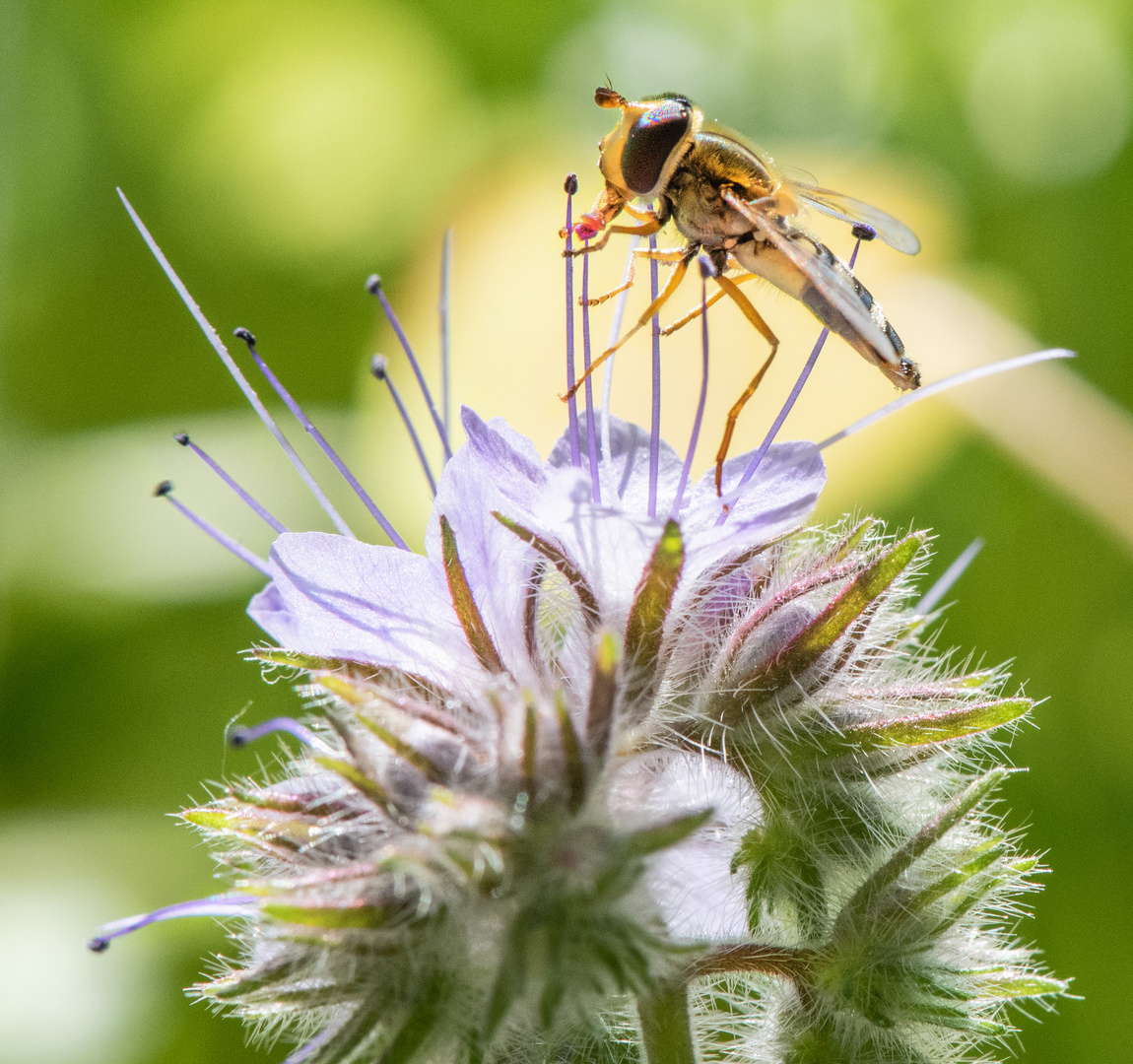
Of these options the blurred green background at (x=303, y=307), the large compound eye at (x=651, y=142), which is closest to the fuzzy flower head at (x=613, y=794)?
the large compound eye at (x=651, y=142)

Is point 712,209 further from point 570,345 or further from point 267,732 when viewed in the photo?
point 267,732

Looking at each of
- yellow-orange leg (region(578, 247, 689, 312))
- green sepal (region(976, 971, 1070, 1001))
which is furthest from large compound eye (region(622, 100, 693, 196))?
green sepal (region(976, 971, 1070, 1001))

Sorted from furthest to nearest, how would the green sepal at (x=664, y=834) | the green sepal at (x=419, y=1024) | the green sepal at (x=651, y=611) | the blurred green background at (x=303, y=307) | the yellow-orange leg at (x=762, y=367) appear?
the blurred green background at (x=303, y=307), the yellow-orange leg at (x=762, y=367), the green sepal at (x=651, y=611), the green sepal at (x=419, y=1024), the green sepal at (x=664, y=834)

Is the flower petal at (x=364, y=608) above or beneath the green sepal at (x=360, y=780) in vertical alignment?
above

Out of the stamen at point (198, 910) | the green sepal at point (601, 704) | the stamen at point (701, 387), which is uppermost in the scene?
the stamen at point (701, 387)

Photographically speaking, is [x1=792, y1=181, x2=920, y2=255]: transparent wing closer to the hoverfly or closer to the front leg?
the hoverfly

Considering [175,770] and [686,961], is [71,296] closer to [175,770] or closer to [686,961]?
[175,770]

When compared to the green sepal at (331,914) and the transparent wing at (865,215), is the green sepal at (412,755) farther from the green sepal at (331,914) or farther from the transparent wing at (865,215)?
the transparent wing at (865,215)

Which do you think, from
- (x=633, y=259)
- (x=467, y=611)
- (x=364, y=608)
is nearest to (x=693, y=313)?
(x=633, y=259)
